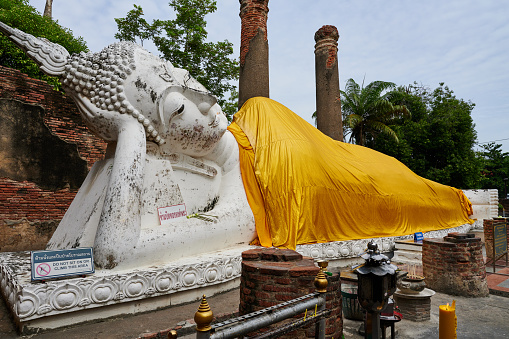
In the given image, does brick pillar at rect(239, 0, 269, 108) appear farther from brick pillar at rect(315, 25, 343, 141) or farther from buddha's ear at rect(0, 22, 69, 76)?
buddha's ear at rect(0, 22, 69, 76)

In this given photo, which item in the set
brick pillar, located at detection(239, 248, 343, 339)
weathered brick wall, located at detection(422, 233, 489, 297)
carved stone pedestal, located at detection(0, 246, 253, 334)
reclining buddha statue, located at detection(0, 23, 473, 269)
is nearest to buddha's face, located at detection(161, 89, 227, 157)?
reclining buddha statue, located at detection(0, 23, 473, 269)

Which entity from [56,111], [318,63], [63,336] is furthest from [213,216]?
[318,63]

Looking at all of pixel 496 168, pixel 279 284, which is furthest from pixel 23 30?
pixel 496 168

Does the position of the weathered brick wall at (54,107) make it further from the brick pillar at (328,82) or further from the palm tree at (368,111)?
the palm tree at (368,111)

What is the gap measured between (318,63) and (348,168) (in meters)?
5.15

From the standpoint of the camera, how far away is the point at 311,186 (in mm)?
4965

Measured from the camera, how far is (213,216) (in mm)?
3947

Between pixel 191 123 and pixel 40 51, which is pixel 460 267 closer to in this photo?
pixel 191 123

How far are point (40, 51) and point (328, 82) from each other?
7765 mm

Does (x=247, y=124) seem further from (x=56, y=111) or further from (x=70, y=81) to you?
(x=56, y=111)

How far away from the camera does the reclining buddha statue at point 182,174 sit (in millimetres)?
3303

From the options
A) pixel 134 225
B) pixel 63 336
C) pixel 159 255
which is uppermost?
pixel 134 225

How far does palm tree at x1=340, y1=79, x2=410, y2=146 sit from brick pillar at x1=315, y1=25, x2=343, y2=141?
7.36m

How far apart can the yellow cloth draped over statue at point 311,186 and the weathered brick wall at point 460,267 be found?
4.84 ft
